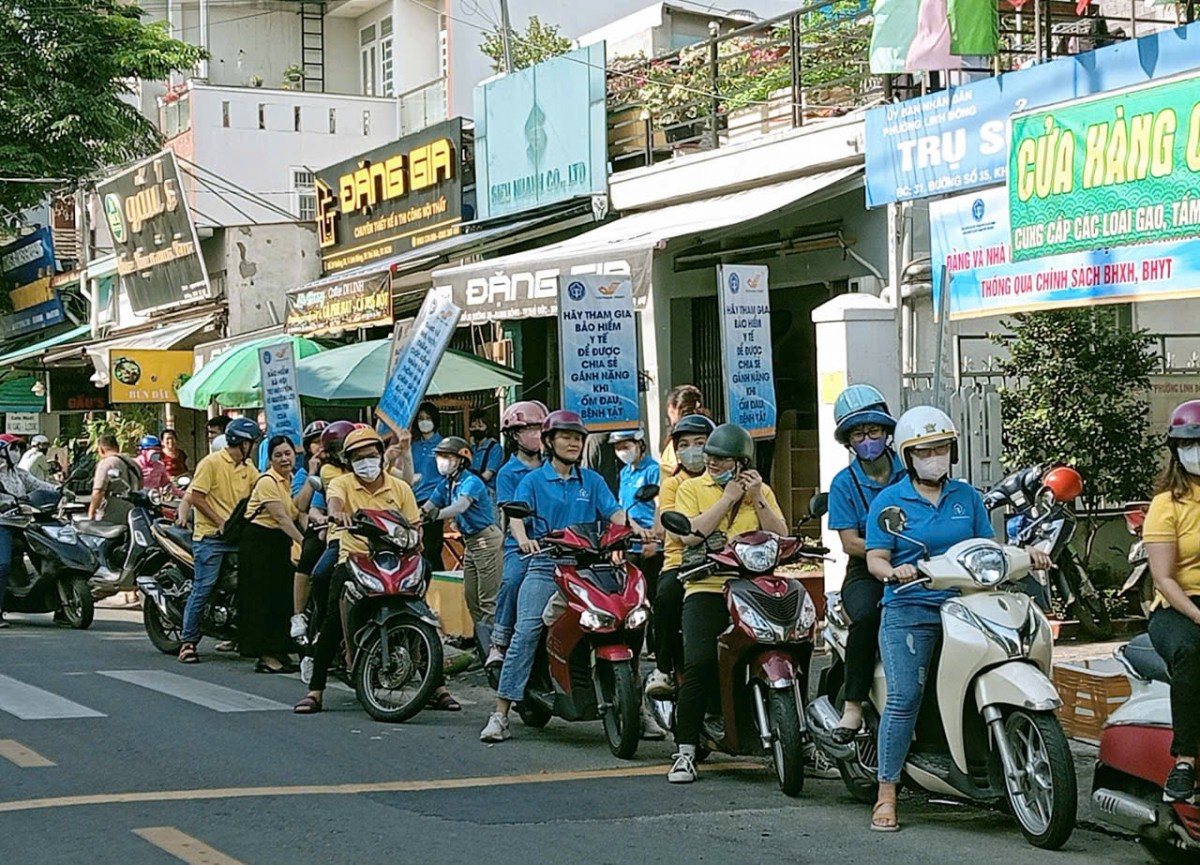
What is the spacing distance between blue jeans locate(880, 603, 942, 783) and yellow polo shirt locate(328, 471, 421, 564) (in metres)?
4.17

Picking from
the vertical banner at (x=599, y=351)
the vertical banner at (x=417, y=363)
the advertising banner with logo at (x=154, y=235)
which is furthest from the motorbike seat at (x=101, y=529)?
the advertising banner with logo at (x=154, y=235)

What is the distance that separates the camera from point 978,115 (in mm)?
12742

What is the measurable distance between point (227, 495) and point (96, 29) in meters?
19.4

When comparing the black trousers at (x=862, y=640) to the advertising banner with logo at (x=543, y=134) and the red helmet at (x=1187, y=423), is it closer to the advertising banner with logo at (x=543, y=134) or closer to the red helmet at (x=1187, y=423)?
the red helmet at (x=1187, y=423)

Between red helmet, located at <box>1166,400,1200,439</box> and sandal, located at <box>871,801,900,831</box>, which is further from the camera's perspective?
sandal, located at <box>871,801,900,831</box>

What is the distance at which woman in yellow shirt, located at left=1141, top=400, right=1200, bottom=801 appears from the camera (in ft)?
20.6

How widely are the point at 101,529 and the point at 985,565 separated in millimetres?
12752

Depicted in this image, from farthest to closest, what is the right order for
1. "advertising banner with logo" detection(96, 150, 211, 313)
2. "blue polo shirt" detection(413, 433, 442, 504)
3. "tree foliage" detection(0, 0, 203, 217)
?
"tree foliage" detection(0, 0, 203, 217) < "advertising banner with logo" detection(96, 150, 211, 313) < "blue polo shirt" detection(413, 433, 442, 504)

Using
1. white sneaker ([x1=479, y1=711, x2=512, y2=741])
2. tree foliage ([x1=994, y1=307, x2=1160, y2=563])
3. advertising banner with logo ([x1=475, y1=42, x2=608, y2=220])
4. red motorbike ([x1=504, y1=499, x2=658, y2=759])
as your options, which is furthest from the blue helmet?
advertising banner with logo ([x1=475, y1=42, x2=608, y2=220])

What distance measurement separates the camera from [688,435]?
9.27 metres

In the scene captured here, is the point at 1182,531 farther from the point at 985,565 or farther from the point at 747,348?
the point at 747,348

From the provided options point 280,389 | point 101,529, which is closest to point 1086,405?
point 280,389

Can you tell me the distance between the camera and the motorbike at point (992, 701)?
21.9 ft

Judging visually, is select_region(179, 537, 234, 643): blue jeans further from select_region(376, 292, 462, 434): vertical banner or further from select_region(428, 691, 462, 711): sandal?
select_region(428, 691, 462, 711): sandal
